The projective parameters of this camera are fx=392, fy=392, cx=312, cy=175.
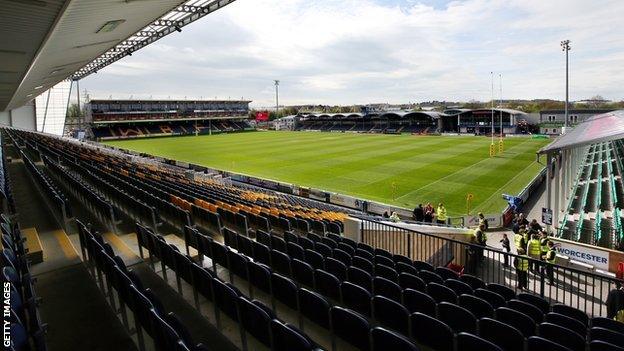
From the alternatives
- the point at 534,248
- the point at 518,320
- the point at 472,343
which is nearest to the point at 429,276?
the point at 518,320

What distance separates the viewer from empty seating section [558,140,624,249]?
458 inches

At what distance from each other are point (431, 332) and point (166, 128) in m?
89.0

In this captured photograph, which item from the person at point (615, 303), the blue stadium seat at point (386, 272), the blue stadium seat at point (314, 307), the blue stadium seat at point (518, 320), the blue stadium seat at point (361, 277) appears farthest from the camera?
the person at point (615, 303)

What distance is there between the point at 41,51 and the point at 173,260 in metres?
11.2

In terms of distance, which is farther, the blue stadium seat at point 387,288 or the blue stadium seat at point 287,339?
the blue stadium seat at point 387,288

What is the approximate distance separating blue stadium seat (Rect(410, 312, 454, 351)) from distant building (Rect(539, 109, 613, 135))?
230ft

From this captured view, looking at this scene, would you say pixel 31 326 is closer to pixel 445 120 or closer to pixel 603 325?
pixel 603 325

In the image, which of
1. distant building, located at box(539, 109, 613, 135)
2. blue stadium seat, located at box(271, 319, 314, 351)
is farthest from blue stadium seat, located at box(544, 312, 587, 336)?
distant building, located at box(539, 109, 613, 135)

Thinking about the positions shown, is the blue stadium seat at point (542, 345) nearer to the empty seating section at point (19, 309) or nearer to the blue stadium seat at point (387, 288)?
the blue stadium seat at point (387, 288)

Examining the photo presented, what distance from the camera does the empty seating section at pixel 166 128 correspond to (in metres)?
76.9

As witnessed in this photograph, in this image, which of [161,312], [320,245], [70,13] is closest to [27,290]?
[161,312]

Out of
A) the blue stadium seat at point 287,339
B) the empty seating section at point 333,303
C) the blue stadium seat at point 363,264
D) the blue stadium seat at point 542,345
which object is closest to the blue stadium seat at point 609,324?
the empty seating section at point 333,303

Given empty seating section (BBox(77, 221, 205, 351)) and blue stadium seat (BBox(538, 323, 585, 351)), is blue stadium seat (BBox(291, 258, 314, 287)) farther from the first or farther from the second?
blue stadium seat (BBox(538, 323, 585, 351))

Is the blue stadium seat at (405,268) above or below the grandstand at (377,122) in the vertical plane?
below
